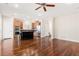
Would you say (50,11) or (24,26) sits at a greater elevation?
(50,11)

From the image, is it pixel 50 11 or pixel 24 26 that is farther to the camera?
pixel 24 26

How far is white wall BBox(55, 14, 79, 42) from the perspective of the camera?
2.68 m

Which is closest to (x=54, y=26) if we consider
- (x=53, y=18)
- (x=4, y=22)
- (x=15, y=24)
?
(x=53, y=18)

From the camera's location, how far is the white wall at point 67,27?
8.79 feet

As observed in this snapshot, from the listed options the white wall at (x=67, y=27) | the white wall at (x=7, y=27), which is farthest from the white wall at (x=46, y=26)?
the white wall at (x=7, y=27)

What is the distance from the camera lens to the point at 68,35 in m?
2.81

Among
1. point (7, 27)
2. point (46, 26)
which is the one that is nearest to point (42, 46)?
point (46, 26)

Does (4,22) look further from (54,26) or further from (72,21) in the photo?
(72,21)

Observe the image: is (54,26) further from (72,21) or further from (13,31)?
(13,31)

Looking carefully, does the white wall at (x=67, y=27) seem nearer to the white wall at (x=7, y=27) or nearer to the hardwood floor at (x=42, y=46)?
the hardwood floor at (x=42, y=46)

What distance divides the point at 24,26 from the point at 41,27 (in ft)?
1.37

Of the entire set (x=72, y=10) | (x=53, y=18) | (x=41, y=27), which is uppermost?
(x=72, y=10)

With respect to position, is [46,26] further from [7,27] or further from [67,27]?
[7,27]

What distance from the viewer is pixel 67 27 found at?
278 cm
